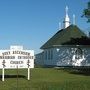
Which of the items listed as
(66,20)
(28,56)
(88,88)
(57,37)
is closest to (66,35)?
(57,37)

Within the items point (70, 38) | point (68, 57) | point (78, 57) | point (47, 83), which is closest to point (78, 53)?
point (78, 57)

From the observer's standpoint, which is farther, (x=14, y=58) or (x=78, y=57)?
(x=78, y=57)

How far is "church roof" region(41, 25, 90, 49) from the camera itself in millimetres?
52438

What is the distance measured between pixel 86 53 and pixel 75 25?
18.8ft

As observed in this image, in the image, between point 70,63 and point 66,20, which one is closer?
point 70,63

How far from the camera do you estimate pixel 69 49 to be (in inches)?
2040

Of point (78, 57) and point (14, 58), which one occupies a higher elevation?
point (78, 57)

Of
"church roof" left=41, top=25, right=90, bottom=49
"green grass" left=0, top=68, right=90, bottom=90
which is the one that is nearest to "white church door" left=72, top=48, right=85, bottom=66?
"church roof" left=41, top=25, right=90, bottom=49

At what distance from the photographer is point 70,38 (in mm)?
53344

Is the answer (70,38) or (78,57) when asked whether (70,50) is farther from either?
(70,38)

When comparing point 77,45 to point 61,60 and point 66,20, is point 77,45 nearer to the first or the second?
point 61,60

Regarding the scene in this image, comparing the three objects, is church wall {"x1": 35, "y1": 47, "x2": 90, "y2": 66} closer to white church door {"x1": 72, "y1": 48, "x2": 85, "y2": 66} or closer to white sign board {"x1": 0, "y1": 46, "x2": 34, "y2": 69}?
white church door {"x1": 72, "y1": 48, "x2": 85, "y2": 66}

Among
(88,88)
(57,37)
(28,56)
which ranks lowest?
(88,88)

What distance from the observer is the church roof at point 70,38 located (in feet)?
172
